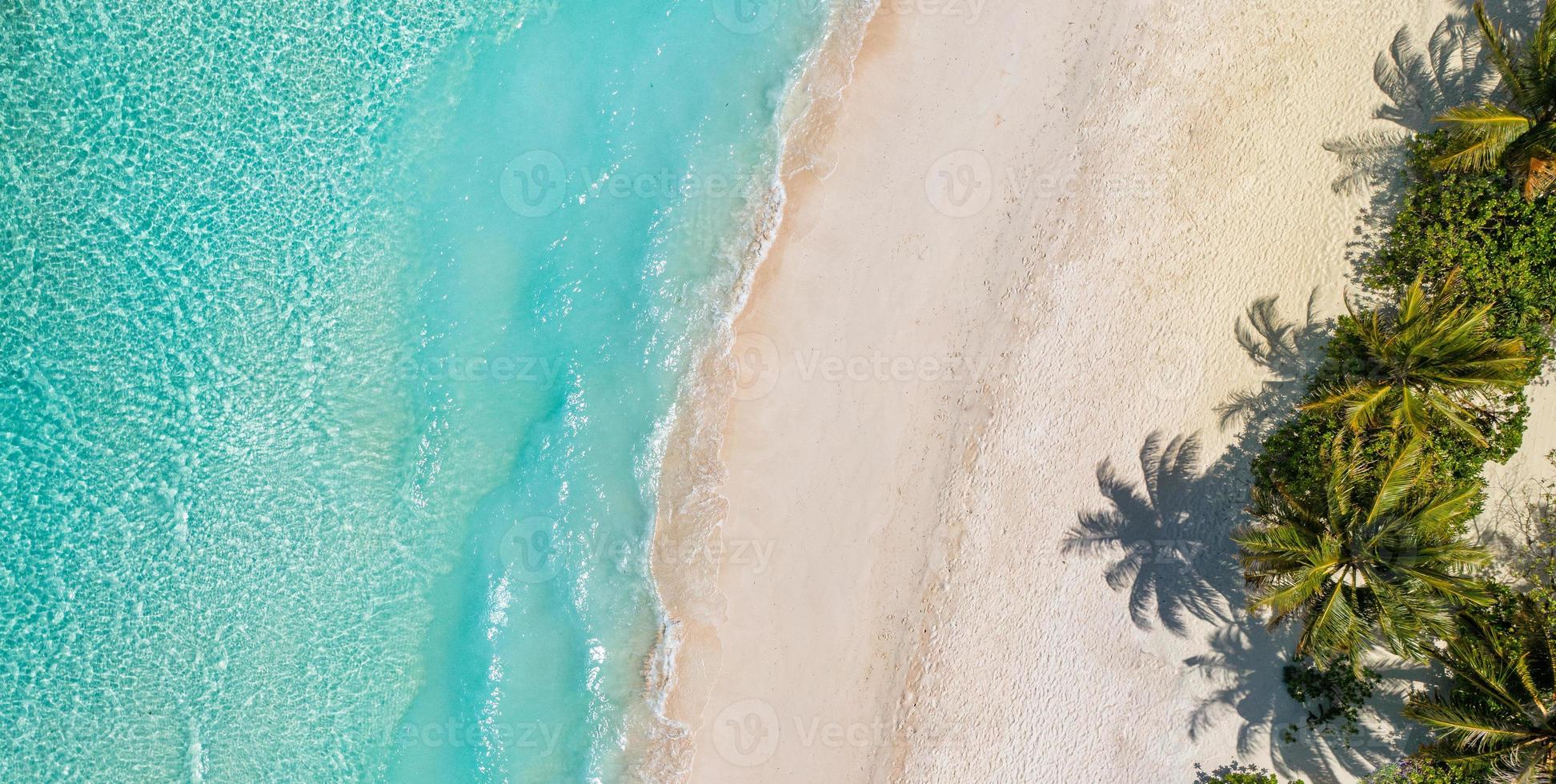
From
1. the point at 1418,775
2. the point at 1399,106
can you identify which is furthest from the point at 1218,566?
the point at 1399,106

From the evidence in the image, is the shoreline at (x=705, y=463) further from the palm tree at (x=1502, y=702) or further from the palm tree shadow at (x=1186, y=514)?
the palm tree at (x=1502, y=702)

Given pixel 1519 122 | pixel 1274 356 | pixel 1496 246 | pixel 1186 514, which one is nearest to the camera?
pixel 1519 122

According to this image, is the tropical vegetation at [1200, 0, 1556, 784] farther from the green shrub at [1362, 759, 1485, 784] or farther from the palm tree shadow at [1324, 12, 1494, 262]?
the palm tree shadow at [1324, 12, 1494, 262]

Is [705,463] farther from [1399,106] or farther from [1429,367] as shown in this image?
[1399,106]

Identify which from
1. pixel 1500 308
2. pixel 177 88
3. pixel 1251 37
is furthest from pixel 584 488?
pixel 1500 308

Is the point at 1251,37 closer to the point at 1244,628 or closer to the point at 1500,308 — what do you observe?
the point at 1500,308

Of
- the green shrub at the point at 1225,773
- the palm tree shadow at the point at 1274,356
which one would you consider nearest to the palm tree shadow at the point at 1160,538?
the palm tree shadow at the point at 1274,356
